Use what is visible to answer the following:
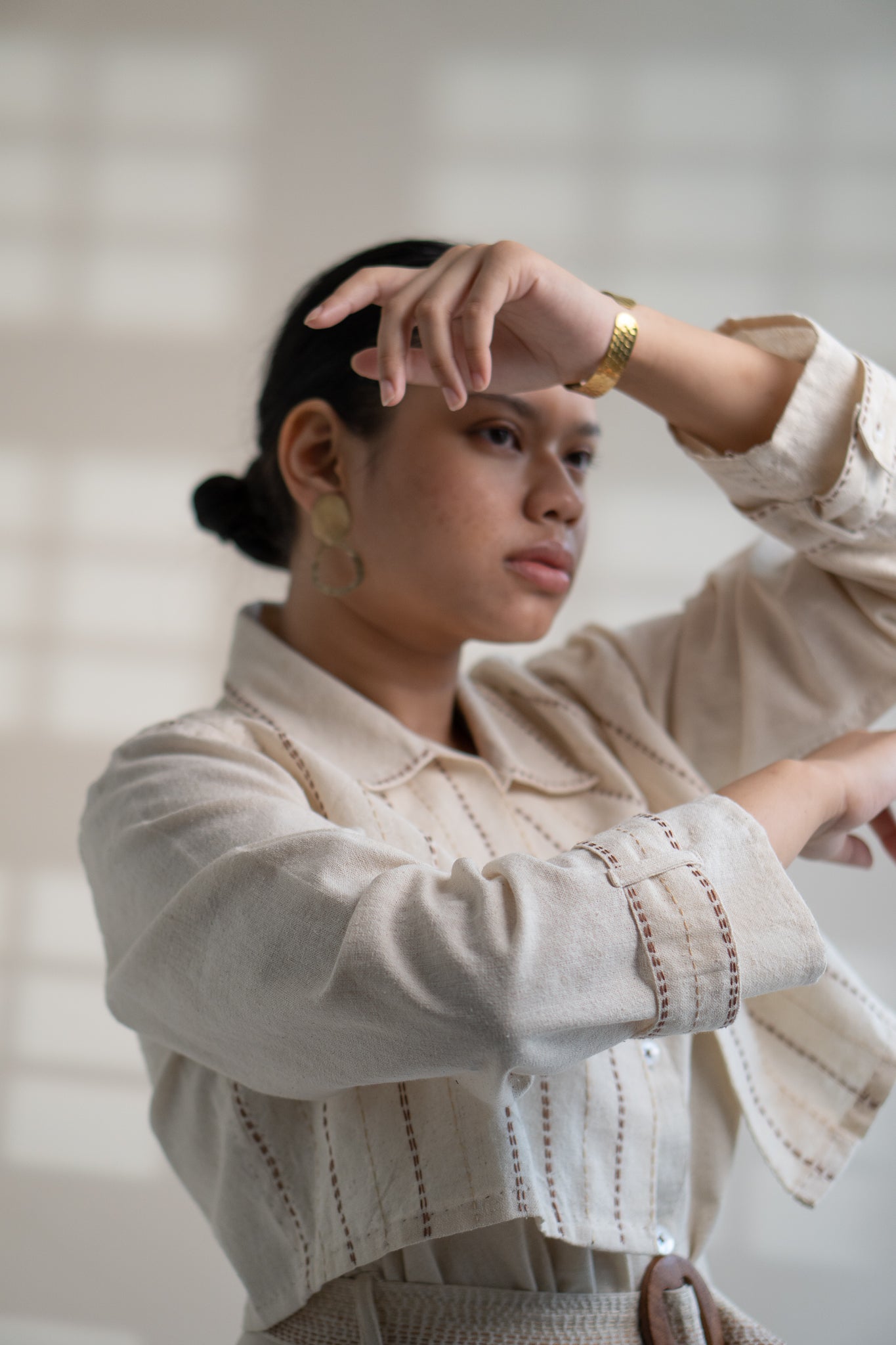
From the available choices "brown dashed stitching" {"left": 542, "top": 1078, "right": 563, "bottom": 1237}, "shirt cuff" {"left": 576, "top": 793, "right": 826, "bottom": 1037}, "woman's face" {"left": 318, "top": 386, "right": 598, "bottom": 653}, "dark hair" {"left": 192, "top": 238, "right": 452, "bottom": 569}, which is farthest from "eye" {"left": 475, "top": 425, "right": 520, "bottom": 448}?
"brown dashed stitching" {"left": 542, "top": 1078, "right": 563, "bottom": 1237}

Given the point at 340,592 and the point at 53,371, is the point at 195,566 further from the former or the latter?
the point at 340,592

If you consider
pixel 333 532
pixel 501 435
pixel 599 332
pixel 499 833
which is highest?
pixel 599 332

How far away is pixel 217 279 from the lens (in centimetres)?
212

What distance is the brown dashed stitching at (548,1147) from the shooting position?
2.82 feet

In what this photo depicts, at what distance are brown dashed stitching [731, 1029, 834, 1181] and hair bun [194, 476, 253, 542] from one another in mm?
751

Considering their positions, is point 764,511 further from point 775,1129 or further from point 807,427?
point 775,1129

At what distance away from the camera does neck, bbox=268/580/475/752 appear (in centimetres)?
117

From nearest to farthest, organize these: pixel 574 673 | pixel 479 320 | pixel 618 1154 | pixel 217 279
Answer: pixel 479 320
pixel 618 1154
pixel 574 673
pixel 217 279

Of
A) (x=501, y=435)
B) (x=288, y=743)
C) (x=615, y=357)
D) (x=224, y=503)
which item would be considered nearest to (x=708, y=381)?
(x=615, y=357)

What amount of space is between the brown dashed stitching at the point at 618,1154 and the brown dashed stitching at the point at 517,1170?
10 centimetres

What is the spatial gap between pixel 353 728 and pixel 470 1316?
1.61 ft

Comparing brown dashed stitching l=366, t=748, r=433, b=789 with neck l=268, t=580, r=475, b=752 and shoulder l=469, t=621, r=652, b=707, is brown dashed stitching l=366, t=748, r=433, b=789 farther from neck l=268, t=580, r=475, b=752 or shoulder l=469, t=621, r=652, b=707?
shoulder l=469, t=621, r=652, b=707

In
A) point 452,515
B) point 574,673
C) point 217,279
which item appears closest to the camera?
point 452,515

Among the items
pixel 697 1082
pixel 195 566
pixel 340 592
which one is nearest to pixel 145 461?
pixel 195 566
